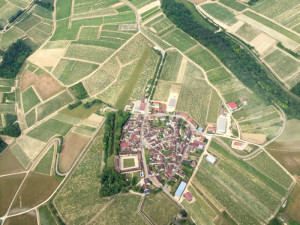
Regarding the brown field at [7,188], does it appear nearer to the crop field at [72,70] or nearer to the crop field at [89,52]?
the crop field at [72,70]

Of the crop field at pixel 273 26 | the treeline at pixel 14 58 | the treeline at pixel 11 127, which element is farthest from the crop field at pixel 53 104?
the crop field at pixel 273 26

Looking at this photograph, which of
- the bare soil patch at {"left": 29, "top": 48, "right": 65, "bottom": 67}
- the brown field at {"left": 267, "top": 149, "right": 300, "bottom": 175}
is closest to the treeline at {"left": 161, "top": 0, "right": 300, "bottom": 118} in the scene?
the brown field at {"left": 267, "top": 149, "right": 300, "bottom": 175}

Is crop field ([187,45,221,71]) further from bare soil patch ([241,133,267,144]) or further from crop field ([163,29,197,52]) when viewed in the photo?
bare soil patch ([241,133,267,144])

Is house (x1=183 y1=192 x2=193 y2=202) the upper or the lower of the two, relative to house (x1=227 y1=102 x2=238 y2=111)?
lower

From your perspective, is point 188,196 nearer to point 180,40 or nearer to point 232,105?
point 232,105

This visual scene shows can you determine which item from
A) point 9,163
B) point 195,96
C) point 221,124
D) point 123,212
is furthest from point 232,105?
point 9,163

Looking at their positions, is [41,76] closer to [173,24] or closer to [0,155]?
[0,155]
